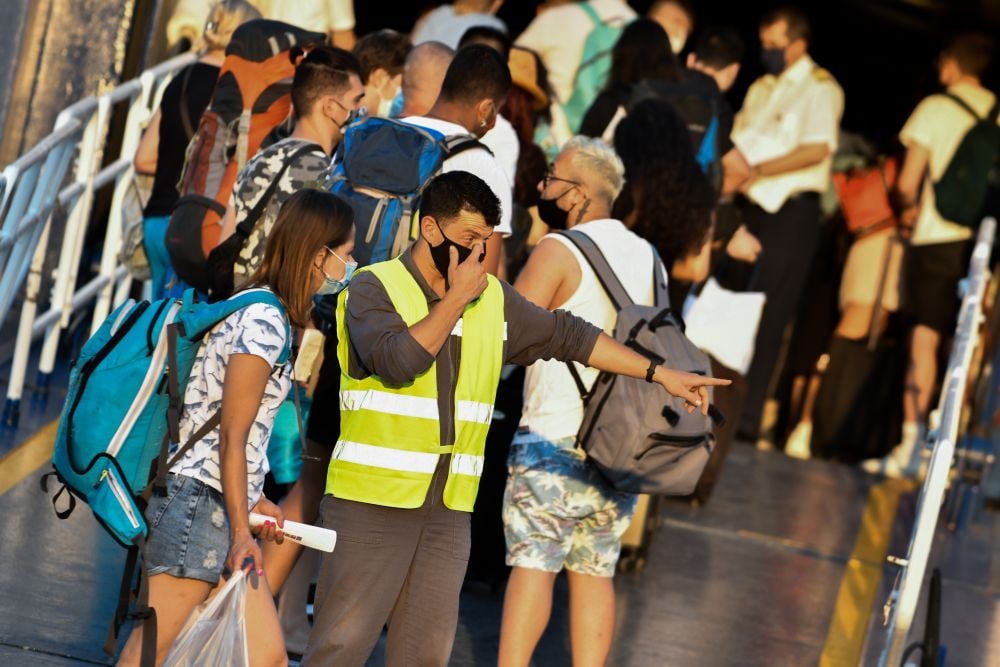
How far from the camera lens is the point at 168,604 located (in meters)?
4.82

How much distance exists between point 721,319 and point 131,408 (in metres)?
4.07

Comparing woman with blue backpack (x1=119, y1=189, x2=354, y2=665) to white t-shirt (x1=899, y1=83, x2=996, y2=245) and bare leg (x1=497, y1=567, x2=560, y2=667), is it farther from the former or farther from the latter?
white t-shirt (x1=899, y1=83, x2=996, y2=245)

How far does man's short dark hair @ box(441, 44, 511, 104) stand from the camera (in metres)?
6.13

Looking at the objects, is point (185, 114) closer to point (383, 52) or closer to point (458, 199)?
point (383, 52)

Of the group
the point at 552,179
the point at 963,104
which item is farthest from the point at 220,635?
the point at 963,104

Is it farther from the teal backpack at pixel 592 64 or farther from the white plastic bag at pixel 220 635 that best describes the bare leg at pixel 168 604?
the teal backpack at pixel 592 64

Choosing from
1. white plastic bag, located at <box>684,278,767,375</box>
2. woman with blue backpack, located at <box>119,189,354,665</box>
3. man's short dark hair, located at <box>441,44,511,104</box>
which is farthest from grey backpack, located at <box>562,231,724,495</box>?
white plastic bag, located at <box>684,278,767,375</box>

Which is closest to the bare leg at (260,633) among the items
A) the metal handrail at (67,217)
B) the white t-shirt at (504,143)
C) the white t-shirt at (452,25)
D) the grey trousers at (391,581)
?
the grey trousers at (391,581)

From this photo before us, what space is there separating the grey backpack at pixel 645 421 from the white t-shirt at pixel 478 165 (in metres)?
0.41

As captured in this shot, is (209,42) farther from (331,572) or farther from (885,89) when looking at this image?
(885,89)

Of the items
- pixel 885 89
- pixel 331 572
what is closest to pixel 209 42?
pixel 331 572

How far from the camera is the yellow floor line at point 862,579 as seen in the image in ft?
23.8

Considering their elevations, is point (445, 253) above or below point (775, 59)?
below

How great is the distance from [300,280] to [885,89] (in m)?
8.97
